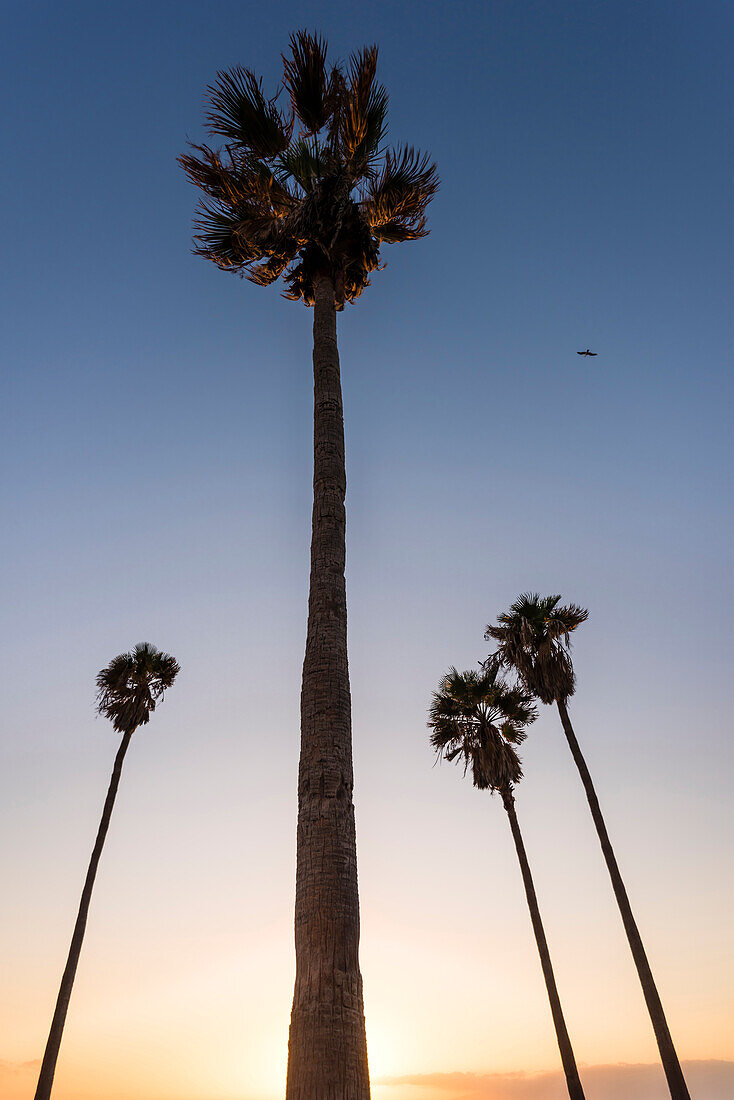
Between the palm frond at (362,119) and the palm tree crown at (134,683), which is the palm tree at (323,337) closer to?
the palm frond at (362,119)

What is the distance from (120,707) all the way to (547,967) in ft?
52.3

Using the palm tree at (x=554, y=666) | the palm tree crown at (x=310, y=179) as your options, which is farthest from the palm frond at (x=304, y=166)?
the palm tree at (x=554, y=666)

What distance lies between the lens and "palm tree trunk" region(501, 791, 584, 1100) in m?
18.0

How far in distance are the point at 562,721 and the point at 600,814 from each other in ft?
8.79

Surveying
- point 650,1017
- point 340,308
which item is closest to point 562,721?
point 650,1017

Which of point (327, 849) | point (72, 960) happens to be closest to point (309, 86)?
point (327, 849)

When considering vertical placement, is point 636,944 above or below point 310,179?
below

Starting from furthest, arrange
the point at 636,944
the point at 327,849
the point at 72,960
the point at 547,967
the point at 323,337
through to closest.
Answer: the point at 547,967
the point at 72,960
the point at 636,944
the point at 323,337
the point at 327,849

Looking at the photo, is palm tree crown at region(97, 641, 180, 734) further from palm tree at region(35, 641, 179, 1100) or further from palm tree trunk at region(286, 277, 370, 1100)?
palm tree trunk at region(286, 277, 370, 1100)

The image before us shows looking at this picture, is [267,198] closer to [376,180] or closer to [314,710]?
[376,180]

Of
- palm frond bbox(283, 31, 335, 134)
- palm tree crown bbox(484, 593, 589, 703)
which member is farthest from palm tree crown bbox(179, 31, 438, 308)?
palm tree crown bbox(484, 593, 589, 703)

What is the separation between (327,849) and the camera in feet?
Answer: 18.3

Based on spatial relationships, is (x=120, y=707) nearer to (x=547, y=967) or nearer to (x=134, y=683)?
(x=134, y=683)

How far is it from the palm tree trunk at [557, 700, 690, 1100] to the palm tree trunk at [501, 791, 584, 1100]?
364 cm
